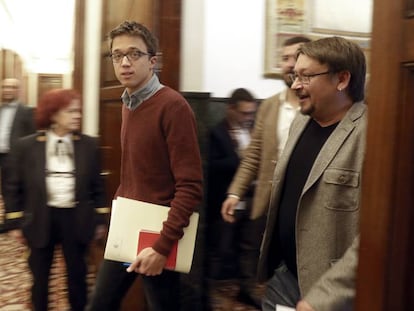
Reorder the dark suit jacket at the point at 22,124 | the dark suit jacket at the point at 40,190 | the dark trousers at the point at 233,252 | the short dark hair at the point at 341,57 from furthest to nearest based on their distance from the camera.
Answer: the dark suit jacket at the point at 22,124
the dark trousers at the point at 233,252
the dark suit jacket at the point at 40,190
the short dark hair at the point at 341,57

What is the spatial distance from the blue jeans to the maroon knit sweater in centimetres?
38

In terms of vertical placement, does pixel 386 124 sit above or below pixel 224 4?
below

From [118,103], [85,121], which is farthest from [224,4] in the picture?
[85,121]

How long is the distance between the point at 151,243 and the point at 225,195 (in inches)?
68.1

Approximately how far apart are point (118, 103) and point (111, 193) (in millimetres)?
560

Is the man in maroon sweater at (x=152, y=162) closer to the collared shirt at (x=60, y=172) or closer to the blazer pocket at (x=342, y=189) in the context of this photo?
the blazer pocket at (x=342, y=189)

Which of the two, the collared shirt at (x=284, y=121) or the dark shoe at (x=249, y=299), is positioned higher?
the collared shirt at (x=284, y=121)

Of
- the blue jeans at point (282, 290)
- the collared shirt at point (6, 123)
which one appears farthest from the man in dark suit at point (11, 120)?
the blue jeans at point (282, 290)

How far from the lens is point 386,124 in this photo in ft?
3.22

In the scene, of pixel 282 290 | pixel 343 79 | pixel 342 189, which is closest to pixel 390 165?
pixel 342 189

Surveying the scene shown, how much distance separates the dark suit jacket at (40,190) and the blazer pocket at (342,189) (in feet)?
5.42

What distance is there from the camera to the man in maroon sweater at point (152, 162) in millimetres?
2066

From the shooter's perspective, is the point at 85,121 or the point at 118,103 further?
the point at 85,121

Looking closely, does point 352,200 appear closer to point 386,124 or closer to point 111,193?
point 386,124
